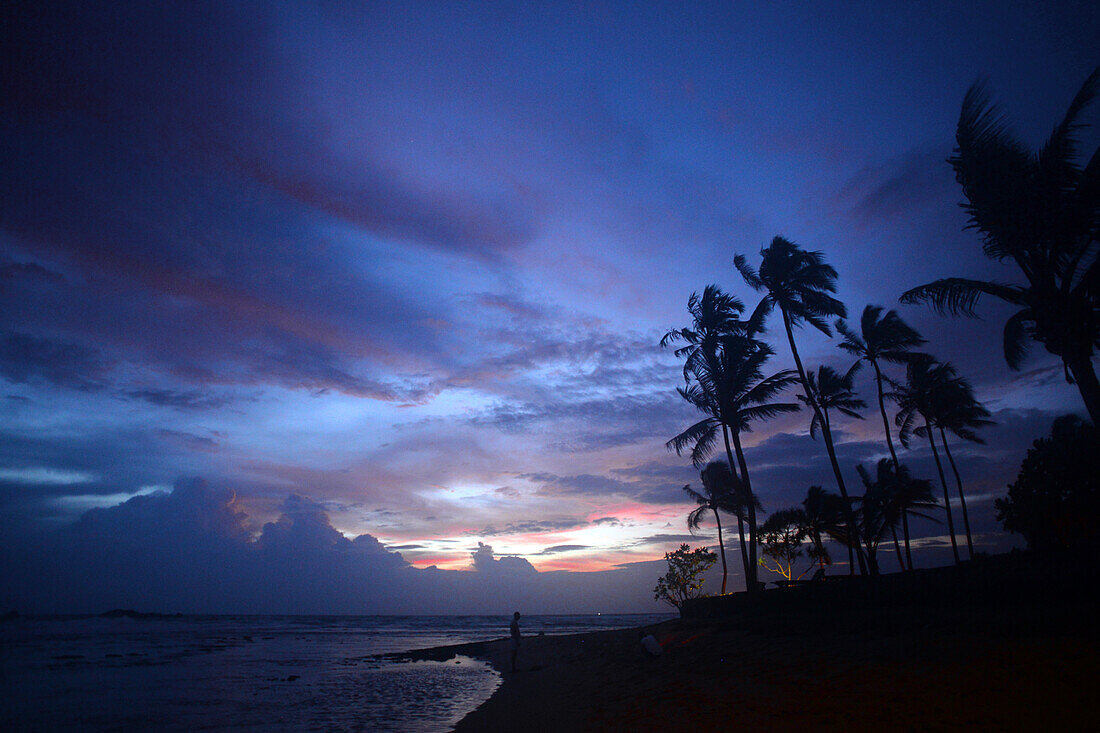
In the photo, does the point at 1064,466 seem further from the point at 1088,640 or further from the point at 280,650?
the point at 280,650

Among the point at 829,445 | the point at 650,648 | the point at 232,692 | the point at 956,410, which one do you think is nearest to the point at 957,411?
the point at 956,410

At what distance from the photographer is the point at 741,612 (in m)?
18.0

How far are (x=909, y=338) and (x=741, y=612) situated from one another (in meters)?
20.0

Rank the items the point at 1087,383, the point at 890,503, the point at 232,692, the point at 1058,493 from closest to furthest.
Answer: the point at 1087,383
the point at 232,692
the point at 1058,493
the point at 890,503

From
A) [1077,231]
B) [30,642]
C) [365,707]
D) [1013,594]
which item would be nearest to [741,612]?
[1013,594]

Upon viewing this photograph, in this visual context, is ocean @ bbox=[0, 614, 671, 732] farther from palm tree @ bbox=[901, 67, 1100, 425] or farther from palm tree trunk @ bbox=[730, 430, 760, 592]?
palm tree @ bbox=[901, 67, 1100, 425]

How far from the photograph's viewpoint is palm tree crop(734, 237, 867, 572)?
21797 mm

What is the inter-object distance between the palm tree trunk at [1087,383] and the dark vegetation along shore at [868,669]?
11.3ft

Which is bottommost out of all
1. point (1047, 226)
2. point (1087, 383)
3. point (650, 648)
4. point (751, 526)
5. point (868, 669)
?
point (650, 648)

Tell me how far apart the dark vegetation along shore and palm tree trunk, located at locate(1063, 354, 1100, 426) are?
3.43 metres

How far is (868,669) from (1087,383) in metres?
8.19

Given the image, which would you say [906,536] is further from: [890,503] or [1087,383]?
[1087,383]

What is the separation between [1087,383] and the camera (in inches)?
416

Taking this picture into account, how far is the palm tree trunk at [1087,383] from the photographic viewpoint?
1032cm
